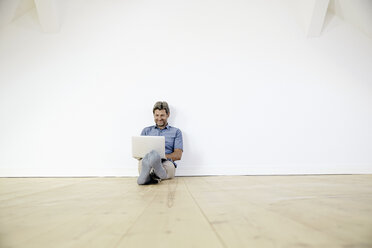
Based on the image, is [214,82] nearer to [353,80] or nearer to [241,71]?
[241,71]

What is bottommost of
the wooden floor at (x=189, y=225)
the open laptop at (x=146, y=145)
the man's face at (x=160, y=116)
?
the wooden floor at (x=189, y=225)

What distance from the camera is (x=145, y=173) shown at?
1893 mm

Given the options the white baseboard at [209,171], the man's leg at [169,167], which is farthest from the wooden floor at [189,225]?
the white baseboard at [209,171]

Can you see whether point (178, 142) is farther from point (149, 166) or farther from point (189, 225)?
point (189, 225)

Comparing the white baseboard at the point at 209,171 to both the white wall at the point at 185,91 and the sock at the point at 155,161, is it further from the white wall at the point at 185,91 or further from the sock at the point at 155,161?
the sock at the point at 155,161

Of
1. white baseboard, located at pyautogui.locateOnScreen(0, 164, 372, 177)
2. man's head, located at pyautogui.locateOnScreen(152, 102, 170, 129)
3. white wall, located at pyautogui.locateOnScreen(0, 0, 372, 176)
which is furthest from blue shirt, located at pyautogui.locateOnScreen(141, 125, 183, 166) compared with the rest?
white baseboard, located at pyautogui.locateOnScreen(0, 164, 372, 177)

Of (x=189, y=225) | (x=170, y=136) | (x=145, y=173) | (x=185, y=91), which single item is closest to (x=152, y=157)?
(x=145, y=173)

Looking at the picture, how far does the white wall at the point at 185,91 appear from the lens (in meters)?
3.02

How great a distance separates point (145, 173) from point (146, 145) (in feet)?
0.88

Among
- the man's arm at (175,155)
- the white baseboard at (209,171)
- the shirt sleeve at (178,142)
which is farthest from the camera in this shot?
the white baseboard at (209,171)

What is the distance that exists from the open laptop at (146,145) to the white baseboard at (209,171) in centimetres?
103

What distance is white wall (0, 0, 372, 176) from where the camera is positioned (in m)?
3.02

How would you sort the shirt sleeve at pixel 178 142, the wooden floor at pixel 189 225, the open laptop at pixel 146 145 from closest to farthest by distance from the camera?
1. the wooden floor at pixel 189 225
2. the open laptop at pixel 146 145
3. the shirt sleeve at pixel 178 142

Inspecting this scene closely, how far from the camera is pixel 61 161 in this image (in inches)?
117
